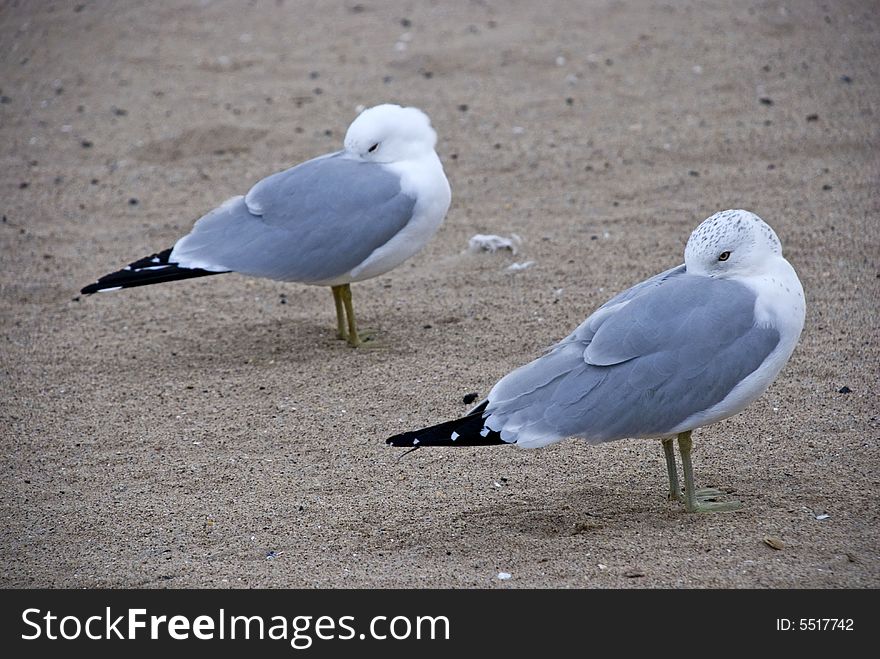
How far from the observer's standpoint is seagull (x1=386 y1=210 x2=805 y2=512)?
3846mm

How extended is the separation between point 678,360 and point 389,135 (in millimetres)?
2534

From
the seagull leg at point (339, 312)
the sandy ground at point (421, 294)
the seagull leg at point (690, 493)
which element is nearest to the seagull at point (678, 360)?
the seagull leg at point (690, 493)

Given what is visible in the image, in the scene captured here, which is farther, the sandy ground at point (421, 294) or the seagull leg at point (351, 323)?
the seagull leg at point (351, 323)

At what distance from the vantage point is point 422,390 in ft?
17.5

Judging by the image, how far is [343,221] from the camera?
575 cm

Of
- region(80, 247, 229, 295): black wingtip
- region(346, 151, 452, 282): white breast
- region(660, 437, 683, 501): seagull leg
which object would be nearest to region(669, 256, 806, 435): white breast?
region(660, 437, 683, 501): seagull leg

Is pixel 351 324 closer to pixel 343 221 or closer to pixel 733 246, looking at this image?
pixel 343 221

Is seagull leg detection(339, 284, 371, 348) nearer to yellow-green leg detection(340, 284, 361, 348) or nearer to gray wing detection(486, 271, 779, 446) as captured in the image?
yellow-green leg detection(340, 284, 361, 348)

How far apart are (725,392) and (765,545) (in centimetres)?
54

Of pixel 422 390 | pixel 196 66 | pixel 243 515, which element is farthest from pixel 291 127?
pixel 243 515

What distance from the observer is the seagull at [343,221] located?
18.8ft

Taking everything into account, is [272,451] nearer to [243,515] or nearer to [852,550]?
[243,515]

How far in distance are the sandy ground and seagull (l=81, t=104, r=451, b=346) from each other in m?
0.45

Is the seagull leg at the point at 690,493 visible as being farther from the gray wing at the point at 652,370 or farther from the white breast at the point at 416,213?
the white breast at the point at 416,213
